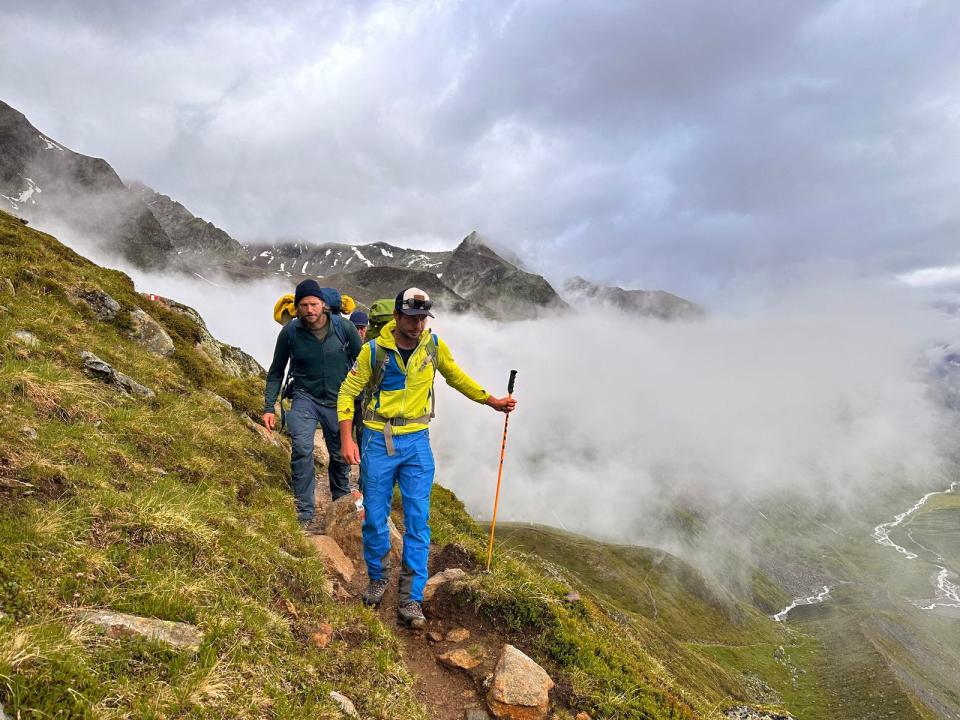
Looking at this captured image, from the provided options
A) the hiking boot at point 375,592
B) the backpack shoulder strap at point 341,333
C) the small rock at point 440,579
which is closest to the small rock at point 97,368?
the backpack shoulder strap at point 341,333

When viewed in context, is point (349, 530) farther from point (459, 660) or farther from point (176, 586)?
point (176, 586)

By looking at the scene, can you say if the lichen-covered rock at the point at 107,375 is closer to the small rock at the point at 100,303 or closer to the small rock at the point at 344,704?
the small rock at the point at 100,303

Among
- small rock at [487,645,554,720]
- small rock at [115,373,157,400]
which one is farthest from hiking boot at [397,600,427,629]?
small rock at [115,373,157,400]

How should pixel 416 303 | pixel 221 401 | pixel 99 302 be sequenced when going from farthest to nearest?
pixel 99 302 → pixel 221 401 → pixel 416 303

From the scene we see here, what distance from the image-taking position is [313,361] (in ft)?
38.1

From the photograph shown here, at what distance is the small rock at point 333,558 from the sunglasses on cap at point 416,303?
16.4ft

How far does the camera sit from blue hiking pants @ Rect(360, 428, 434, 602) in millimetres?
8836

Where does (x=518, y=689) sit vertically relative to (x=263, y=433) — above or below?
below

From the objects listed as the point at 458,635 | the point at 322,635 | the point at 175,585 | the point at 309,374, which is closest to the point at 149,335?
the point at 309,374

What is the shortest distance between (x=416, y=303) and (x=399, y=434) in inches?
89.7

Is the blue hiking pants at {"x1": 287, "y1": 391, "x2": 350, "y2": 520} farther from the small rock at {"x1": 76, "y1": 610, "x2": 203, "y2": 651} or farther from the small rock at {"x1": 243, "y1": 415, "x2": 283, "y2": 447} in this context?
the small rock at {"x1": 76, "y1": 610, "x2": 203, "y2": 651}

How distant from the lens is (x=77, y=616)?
15.4ft

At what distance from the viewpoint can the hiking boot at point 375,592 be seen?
899 centimetres

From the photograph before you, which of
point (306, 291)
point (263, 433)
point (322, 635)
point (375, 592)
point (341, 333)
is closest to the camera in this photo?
point (322, 635)
